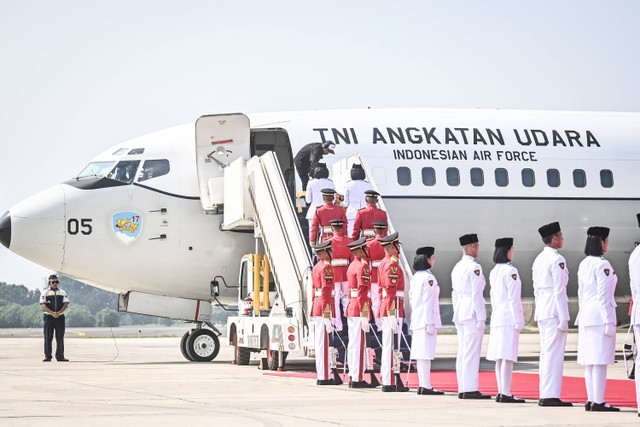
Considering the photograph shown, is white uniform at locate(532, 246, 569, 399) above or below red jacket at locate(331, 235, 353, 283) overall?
below

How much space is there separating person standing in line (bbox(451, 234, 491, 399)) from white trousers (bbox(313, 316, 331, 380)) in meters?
2.41

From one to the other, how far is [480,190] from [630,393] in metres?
8.26

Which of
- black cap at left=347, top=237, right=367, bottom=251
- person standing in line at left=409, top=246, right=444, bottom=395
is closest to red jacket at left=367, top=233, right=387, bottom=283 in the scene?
black cap at left=347, top=237, right=367, bottom=251

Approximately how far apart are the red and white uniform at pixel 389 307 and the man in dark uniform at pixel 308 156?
675cm

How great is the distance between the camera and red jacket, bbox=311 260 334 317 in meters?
14.2

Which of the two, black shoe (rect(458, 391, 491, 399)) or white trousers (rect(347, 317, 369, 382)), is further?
white trousers (rect(347, 317, 369, 382))

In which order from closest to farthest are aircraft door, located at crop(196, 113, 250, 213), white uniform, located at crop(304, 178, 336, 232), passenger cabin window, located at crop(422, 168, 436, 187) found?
white uniform, located at crop(304, 178, 336, 232) < aircraft door, located at crop(196, 113, 250, 213) < passenger cabin window, located at crop(422, 168, 436, 187)

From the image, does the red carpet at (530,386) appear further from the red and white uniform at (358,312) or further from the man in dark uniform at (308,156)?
the man in dark uniform at (308,156)

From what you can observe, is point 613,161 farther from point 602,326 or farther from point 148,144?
point 602,326

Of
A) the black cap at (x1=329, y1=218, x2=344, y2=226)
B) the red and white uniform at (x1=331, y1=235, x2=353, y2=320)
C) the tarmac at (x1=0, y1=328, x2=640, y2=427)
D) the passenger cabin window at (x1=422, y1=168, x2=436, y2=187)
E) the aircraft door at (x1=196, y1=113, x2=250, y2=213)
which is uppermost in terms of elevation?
the aircraft door at (x1=196, y1=113, x2=250, y2=213)

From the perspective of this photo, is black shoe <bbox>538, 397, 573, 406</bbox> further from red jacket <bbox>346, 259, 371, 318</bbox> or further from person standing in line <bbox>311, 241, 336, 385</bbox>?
person standing in line <bbox>311, 241, 336, 385</bbox>

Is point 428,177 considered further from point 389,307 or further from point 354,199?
point 389,307

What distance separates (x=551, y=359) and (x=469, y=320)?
1.23m

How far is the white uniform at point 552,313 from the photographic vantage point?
1121cm
